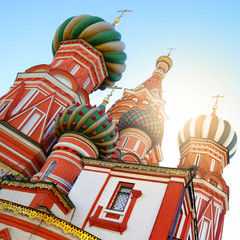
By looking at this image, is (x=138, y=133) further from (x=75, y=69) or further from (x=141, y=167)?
(x=141, y=167)

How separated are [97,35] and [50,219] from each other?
1533cm

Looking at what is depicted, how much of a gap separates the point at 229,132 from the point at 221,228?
22.3 ft

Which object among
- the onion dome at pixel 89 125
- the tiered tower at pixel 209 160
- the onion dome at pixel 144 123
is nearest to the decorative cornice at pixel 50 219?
the onion dome at pixel 89 125

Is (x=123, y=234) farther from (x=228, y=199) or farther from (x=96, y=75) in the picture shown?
(x=96, y=75)

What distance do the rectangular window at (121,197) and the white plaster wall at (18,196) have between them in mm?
2716

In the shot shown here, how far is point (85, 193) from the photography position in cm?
991

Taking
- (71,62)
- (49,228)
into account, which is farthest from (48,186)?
(71,62)

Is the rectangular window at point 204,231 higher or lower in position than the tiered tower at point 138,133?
lower

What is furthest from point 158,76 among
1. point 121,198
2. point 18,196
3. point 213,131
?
point 18,196

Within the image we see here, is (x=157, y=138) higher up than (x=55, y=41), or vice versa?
(x=55, y=41)

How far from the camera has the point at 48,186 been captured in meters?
9.56

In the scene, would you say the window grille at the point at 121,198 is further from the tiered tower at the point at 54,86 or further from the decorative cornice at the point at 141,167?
the tiered tower at the point at 54,86

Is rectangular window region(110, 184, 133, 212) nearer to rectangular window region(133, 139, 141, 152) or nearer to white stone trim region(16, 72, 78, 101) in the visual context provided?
white stone trim region(16, 72, 78, 101)

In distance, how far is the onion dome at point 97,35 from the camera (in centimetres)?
2052
